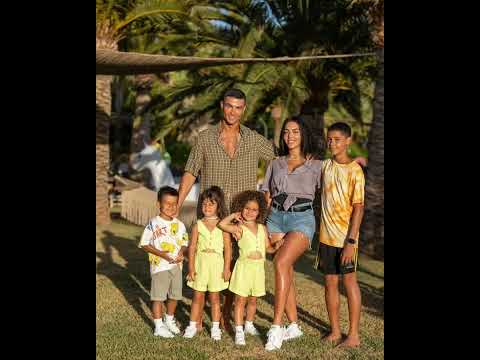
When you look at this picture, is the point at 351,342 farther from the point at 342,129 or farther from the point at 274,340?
the point at 342,129

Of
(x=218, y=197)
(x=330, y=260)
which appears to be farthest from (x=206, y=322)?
(x=330, y=260)

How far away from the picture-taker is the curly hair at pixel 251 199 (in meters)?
5.46

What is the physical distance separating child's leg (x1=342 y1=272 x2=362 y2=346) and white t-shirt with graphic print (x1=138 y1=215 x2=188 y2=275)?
1421 millimetres

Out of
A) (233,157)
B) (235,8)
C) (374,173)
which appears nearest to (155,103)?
(235,8)

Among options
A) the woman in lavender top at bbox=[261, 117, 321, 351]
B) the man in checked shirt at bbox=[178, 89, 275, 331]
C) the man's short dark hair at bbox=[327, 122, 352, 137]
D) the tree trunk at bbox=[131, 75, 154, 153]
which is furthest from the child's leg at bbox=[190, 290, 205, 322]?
the tree trunk at bbox=[131, 75, 154, 153]

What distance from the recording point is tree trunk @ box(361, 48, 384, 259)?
11484mm

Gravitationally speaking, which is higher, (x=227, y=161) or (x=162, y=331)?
(x=227, y=161)

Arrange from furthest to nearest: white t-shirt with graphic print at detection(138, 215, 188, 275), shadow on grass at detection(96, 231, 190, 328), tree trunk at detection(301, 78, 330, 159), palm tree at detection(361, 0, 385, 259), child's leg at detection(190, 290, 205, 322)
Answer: tree trunk at detection(301, 78, 330, 159) < palm tree at detection(361, 0, 385, 259) < shadow on grass at detection(96, 231, 190, 328) < white t-shirt with graphic print at detection(138, 215, 188, 275) < child's leg at detection(190, 290, 205, 322)

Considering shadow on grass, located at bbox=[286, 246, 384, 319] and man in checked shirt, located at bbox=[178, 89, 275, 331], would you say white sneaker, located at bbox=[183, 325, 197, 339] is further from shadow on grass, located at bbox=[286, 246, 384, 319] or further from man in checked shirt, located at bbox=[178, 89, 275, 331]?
shadow on grass, located at bbox=[286, 246, 384, 319]

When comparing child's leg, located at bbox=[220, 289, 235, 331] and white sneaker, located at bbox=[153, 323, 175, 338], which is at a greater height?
child's leg, located at bbox=[220, 289, 235, 331]

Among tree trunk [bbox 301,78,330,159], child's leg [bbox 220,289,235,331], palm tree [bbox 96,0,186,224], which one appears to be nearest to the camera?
child's leg [bbox 220,289,235,331]

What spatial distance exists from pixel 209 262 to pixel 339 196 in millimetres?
1200

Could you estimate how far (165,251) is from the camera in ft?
18.4

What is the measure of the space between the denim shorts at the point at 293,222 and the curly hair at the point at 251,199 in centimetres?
12
